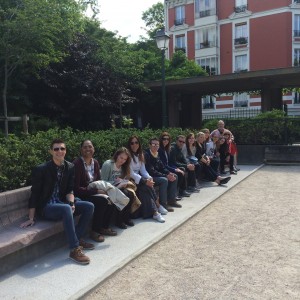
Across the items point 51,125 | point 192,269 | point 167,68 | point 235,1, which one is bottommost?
point 192,269

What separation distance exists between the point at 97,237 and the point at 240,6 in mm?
42106

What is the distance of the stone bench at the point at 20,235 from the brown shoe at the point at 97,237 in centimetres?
42

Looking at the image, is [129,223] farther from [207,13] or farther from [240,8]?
[207,13]

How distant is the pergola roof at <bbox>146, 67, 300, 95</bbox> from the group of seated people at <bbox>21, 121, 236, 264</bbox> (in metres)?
8.08

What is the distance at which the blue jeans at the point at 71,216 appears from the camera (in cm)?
448

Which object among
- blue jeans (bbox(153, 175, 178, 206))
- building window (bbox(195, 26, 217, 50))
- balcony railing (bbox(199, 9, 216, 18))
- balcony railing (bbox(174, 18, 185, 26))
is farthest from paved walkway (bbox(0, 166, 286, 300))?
balcony railing (bbox(174, 18, 185, 26))

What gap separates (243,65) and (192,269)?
134ft

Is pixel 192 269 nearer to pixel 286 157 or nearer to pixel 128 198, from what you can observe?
pixel 128 198

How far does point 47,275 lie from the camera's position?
4.05 meters

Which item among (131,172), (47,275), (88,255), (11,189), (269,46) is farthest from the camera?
(269,46)

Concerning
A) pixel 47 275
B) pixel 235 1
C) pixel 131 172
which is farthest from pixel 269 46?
pixel 47 275

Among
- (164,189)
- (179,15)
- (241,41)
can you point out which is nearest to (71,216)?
(164,189)

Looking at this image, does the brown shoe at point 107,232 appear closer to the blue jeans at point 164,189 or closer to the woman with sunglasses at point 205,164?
the blue jeans at point 164,189

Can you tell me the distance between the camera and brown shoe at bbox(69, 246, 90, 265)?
4.38 meters
